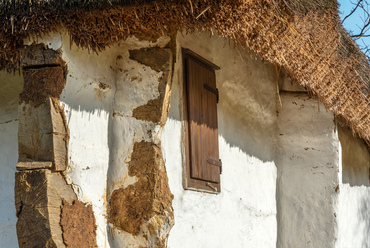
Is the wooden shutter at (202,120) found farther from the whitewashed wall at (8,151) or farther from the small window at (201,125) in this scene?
the whitewashed wall at (8,151)

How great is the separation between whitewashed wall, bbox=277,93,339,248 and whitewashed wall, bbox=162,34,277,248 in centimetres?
10

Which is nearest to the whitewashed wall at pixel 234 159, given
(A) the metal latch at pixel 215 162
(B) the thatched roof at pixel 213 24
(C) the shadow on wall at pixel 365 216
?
(A) the metal latch at pixel 215 162

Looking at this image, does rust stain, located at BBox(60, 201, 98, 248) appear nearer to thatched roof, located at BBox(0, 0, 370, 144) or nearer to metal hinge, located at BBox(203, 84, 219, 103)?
thatched roof, located at BBox(0, 0, 370, 144)

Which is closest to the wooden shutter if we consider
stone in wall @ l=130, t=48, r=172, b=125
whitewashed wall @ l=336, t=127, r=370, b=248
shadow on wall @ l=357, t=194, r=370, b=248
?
stone in wall @ l=130, t=48, r=172, b=125

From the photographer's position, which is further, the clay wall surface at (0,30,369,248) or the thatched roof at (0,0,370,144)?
the clay wall surface at (0,30,369,248)

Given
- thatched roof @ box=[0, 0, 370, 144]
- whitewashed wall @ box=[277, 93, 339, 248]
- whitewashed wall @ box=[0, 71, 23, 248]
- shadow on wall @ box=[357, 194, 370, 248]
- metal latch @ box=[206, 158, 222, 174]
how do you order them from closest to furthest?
thatched roof @ box=[0, 0, 370, 144] → whitewashed wall @ box=[0, 71, 23, 248] → metal latch @ box=[206, 158, 222, 174] → whitewashed wall @ box=[277, 93, 339, 248] → shadow on wall @ box=[357, 194, 370, 248]

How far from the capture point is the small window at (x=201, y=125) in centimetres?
379

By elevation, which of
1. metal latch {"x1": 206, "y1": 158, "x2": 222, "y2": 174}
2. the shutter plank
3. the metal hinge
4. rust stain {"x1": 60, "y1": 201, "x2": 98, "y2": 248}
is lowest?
rust stain {"x1": 60, "y1": 201, "x2": 98, "y2": 248}

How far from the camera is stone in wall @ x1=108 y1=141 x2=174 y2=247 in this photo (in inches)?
129

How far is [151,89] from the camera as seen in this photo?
11.3 feet

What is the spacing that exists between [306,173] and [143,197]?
2.21m

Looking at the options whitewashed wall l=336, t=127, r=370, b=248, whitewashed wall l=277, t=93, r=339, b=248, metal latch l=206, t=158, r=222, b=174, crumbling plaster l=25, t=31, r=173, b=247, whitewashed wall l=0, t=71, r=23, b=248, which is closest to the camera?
crumbling plaster l=25, t=31, r=173, b=247

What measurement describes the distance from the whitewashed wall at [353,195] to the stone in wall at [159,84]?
2.26m

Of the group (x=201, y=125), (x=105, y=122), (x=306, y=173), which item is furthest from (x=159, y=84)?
(x=306, y=173)
